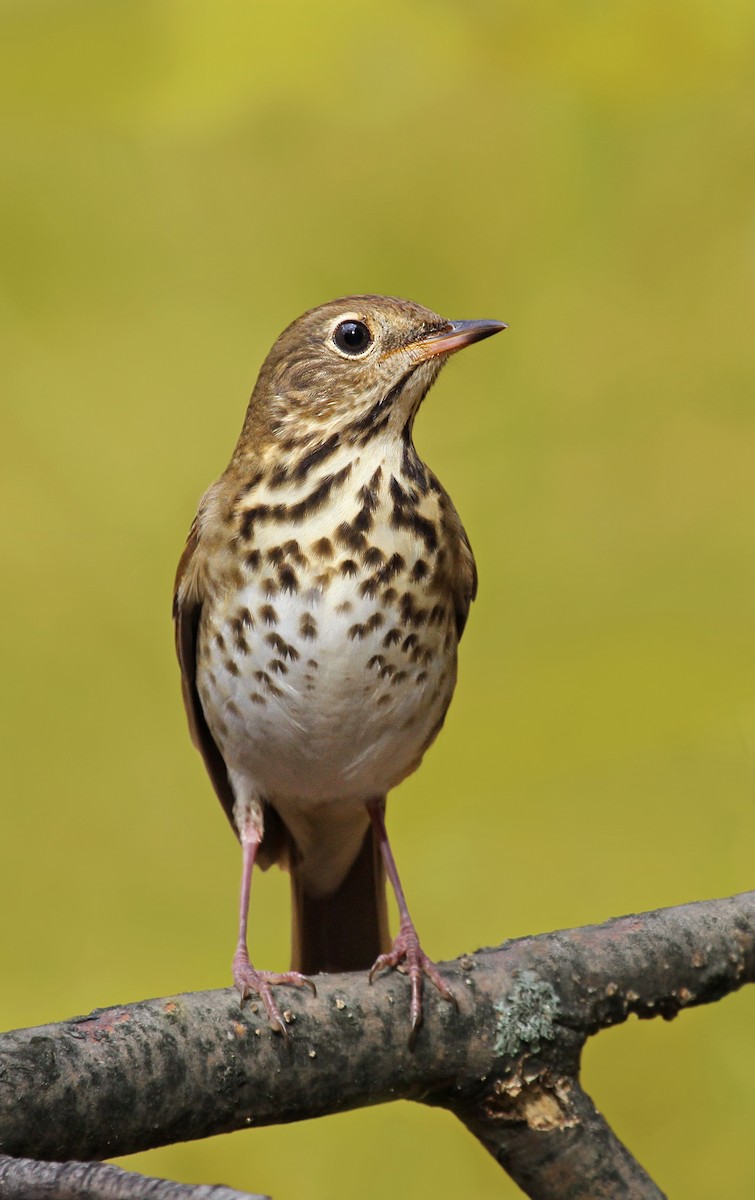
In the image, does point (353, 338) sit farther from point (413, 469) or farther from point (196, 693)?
point (196, 693)

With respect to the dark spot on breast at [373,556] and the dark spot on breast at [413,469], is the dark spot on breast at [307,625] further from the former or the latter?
the dark spot on breast at [413,469]

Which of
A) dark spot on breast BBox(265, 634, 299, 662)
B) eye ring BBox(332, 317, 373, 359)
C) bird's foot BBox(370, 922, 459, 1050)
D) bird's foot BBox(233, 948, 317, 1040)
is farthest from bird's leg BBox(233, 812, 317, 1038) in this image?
eye ring BBox(332, 317, 373, 359)

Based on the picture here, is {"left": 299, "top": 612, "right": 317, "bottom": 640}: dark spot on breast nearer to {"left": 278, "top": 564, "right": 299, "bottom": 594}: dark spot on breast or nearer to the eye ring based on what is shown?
{"left": 278, "top": 564, "right": 299, "bottom": 594}: dark spot on breast

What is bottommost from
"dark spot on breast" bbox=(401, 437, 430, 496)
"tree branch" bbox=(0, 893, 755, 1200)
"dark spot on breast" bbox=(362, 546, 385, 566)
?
"tree branch" bbox=(0, 893, 755, 1200)

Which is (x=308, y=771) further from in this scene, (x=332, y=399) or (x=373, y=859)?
(x=332, y=399)

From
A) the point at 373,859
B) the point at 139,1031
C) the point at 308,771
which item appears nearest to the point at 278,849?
the point at 373,859

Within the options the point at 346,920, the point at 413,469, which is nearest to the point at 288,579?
the point at 413,469

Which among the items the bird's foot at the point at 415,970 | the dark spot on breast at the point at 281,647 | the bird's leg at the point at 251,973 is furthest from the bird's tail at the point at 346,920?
the dark spot on breast at the point at 281,647
